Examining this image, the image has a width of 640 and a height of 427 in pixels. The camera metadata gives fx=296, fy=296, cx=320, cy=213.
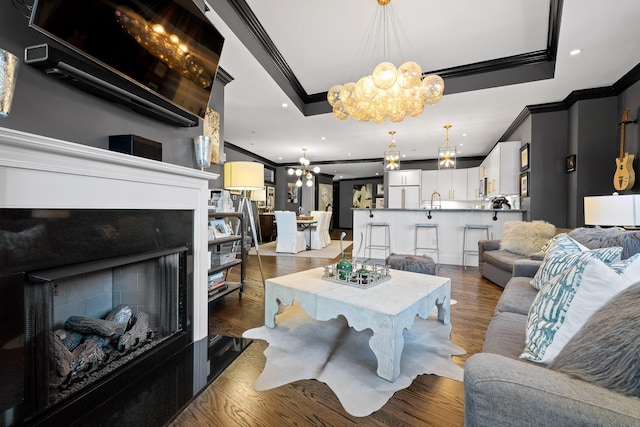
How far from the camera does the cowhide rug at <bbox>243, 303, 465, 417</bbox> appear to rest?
1.55 metres

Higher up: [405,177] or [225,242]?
[405,177]

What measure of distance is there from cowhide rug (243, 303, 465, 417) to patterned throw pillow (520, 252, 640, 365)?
785mm

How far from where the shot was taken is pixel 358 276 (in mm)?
2209

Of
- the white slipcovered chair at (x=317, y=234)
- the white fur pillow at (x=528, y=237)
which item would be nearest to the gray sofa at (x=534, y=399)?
the white fur pillow at (x=528, y=237)

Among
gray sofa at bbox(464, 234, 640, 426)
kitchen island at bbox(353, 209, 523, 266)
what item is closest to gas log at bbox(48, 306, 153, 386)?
gray sofa at bbox(464, 234, 640, 426)

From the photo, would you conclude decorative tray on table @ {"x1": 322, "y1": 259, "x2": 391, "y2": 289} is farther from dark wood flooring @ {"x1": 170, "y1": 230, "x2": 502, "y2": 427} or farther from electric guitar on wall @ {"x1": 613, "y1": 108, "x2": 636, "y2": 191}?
electric guitar on wall @ {"x1": 613, "y1": 108, "x2": 636, "y2": 191}

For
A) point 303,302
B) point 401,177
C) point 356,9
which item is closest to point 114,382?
point 303,302

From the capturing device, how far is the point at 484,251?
167 inches

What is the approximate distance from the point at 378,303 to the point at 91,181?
1658 millimetres

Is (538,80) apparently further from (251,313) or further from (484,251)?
(251,313)

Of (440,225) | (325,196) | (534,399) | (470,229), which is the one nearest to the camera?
(534,399)

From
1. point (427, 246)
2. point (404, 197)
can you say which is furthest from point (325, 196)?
point (427, 246)

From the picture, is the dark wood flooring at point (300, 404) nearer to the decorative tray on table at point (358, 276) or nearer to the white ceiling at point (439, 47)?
the decorative tray on table at point (358, 276)

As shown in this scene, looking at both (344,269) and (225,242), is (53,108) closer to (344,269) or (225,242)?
(225,242)
